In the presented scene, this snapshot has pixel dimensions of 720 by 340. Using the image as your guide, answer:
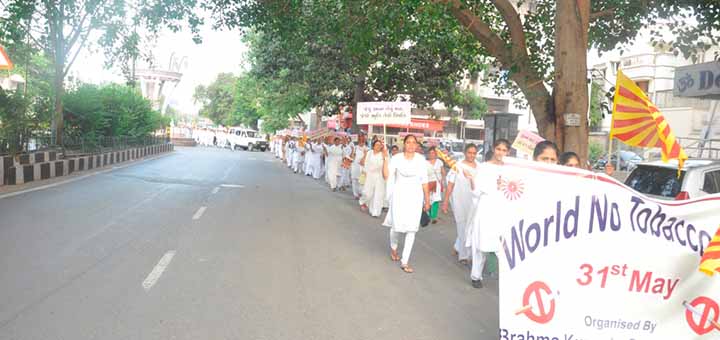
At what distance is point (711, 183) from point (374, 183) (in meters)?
7.81

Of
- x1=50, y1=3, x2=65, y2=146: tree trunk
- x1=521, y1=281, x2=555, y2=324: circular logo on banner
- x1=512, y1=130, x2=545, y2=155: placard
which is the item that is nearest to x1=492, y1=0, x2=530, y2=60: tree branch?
x1=512, y1=130, x2=545, y2=155: placard

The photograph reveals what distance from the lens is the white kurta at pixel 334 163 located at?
2153 centimetres

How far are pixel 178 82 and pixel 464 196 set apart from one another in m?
59.4

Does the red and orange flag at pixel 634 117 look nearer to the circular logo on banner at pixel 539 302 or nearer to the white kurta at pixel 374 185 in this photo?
the circular logo on banner at pixel 539 302

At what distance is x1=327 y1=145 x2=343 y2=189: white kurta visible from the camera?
21.5 metres

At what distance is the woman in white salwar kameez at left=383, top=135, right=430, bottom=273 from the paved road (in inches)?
20.0

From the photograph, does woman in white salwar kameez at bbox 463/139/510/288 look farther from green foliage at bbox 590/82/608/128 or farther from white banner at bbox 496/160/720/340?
green foliage at bbox 590/82/608/128

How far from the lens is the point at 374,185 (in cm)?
1515

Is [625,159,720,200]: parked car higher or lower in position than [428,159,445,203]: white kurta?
higher

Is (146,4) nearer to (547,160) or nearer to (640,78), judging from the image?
(547,160)

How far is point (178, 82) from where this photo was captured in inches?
2537

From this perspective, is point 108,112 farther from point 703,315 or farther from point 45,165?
point 703,315

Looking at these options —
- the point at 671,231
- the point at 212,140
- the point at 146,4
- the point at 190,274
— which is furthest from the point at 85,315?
the point at 212,140

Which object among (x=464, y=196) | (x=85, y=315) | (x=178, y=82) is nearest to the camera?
(x=85, y=315)
